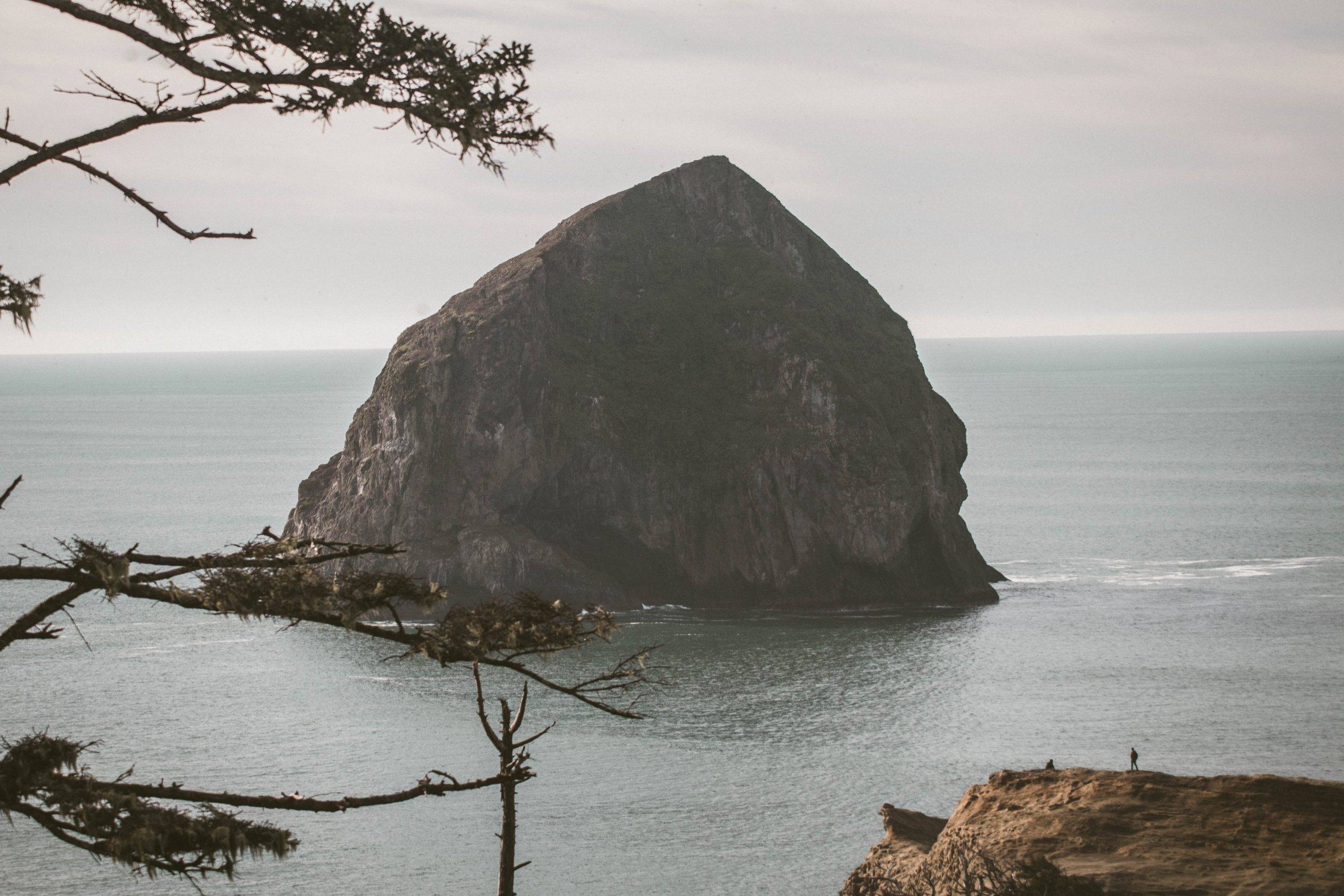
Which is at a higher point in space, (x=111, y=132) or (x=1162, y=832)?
(x=111, y=132)

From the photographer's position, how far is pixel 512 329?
4336 inches

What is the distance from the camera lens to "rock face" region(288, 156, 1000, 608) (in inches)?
4099

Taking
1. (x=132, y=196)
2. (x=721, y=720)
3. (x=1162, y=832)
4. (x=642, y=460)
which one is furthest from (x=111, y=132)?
(x=642, y=460)

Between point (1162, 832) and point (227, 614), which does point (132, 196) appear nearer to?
point (227, 614)

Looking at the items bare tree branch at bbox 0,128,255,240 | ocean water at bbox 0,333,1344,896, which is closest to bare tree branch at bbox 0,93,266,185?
bare tree branch at bbox 0,128,255,240

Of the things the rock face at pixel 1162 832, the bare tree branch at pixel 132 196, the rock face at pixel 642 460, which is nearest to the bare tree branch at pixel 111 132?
the bare tree branch at pixel 132 196

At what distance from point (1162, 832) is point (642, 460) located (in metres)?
81.9

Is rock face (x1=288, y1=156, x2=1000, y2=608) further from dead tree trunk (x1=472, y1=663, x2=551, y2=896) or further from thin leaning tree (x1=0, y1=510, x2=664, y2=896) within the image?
thin leaning tree (x1=0, y1=510, x2=664, y2=896)

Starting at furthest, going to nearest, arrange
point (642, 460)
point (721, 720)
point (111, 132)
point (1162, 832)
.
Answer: point (642, 460), point (721, 720), point (1162, 832), point (111, 132)

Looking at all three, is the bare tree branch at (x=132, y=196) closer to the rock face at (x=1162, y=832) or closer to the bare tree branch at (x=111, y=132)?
the bare tree branch at (x=111, y=132)

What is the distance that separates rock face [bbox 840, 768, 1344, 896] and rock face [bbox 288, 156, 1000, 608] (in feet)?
230

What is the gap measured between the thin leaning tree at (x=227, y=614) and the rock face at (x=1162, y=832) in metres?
17.1

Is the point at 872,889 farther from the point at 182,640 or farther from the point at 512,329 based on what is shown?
the point at 512,329

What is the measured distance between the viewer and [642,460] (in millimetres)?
108500
